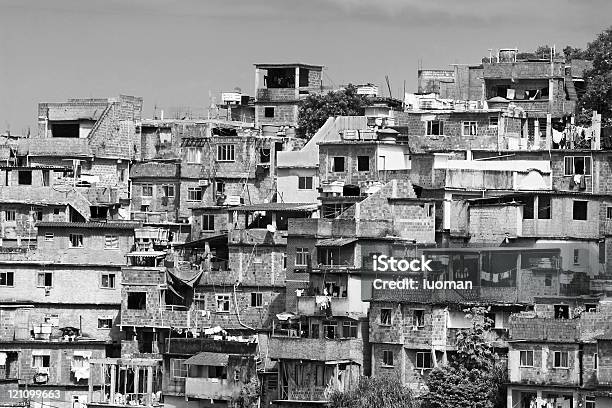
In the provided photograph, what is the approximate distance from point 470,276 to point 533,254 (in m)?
2.13

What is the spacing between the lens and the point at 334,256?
7750cm

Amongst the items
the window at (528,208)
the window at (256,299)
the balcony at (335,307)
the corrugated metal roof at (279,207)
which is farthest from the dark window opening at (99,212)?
the window at (528,208)

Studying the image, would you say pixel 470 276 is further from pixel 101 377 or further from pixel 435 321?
pixel 101 377

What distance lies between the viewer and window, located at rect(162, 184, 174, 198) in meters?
94.3

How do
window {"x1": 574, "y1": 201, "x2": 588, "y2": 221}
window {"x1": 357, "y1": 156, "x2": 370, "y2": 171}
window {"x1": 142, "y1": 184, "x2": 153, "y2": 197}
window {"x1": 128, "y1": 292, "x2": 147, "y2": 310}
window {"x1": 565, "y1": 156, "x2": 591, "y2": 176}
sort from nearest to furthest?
Result: window {"x1": 574, "y1": 201, "x2": 588, "y2": 221} → window {"x1": 565, "y1": 156, "x2": 591, "y2": 176} → window {"x1": 357, "y1": 156, "x2": 370, "y2": 171} → window {"x1": 128, "y1": 292, "x2": 147, "y2": 310} → window {"x1": 142, "y1": 184, "x2": 153, "y2": 197}

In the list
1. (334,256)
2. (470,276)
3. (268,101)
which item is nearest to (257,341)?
(334,256)

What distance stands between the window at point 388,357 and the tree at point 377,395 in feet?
2.44

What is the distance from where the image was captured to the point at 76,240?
291ft

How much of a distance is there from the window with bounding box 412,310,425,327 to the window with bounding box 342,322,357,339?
290cm

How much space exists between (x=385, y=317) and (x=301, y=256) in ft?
22.6

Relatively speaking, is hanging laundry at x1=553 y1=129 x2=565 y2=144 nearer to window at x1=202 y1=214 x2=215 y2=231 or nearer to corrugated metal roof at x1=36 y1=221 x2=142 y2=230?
window at x1=202 y1=214 x2=215 y2=231

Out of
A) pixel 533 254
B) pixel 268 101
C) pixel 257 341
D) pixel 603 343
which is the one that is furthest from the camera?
pixel 268 101

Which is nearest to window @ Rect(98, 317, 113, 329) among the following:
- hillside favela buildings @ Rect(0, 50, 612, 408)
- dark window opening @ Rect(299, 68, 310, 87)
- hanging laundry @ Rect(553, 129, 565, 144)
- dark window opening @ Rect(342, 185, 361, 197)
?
hillside favela buildings @ Rect(0, 50, 612, 408)

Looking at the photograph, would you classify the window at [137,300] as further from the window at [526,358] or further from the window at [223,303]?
the window at [526,358]
